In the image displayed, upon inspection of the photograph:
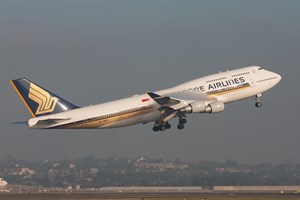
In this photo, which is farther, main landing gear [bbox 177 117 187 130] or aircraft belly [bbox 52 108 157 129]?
main landing gear [bbox 177 117 187 130]

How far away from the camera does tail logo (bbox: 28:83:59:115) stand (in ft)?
318

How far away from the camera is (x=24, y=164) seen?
188500mm

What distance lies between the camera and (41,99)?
9719cm

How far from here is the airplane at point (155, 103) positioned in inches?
3787

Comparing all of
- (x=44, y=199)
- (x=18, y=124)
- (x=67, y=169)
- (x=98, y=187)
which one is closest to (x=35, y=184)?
(x=98, y=187)

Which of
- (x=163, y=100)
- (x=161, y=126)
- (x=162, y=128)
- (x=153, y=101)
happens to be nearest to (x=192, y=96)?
(x=163, y=100)

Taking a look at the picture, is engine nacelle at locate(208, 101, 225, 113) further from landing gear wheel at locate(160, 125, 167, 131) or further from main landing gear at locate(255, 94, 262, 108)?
main landing gear at locate(255, 94, 262, 108)

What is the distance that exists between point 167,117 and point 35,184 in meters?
43.0

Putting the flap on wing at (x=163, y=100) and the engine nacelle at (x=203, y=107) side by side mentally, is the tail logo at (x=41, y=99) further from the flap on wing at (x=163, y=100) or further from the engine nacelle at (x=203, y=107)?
the engine nacelle at (x=203, y=107)

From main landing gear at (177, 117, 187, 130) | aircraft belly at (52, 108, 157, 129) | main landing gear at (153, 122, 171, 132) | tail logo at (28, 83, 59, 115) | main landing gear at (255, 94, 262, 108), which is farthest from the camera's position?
main landing gear at (255, 94, 262, 108)

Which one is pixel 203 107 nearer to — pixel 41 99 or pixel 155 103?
pixel 155 103

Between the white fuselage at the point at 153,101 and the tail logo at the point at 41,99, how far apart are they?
6.89 ft

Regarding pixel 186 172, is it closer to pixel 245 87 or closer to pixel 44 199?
pixel 245 87

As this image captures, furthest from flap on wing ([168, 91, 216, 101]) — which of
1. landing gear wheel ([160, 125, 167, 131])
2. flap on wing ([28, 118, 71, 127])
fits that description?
flap on wing ([28, 118, 71, 127])
